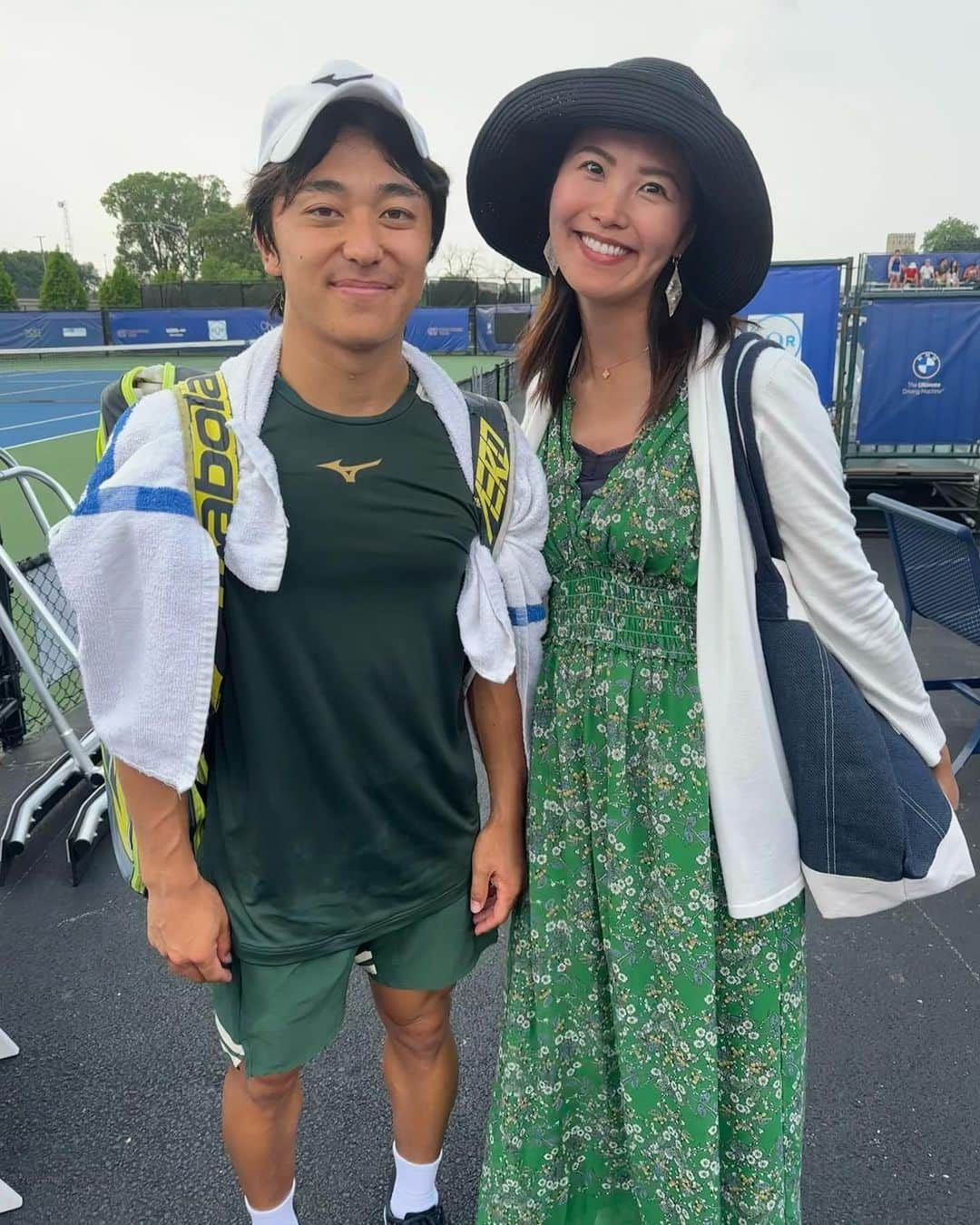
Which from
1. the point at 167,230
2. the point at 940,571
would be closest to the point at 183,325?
the point at 940,571

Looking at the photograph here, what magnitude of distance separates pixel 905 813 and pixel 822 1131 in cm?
112

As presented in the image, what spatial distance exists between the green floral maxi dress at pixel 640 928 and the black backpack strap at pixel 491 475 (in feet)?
0.30

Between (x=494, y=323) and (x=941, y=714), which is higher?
(x=494, y=323)

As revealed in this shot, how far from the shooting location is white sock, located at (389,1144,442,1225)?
6.14 feet

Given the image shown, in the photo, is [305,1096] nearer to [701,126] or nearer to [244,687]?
[244,687]

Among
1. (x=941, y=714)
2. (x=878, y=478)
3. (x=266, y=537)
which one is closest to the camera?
(x=266, y=537)

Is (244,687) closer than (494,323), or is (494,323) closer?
(244,687)

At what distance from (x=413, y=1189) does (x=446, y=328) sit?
27.1 metres

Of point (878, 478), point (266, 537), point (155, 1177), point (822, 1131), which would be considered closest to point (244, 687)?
point (266, 537)

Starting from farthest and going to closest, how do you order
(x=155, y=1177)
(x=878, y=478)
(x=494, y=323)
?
(x=494, y=323) < (x=878, y=478) < (x=155, y=1177)

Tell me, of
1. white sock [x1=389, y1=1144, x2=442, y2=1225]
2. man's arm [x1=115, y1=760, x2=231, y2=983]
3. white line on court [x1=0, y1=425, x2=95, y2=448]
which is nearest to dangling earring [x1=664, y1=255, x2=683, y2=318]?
man's arm [x1=115, y1=760, x2=231, y2=983]

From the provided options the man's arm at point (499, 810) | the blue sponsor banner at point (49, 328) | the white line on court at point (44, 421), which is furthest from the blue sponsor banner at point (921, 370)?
the blue sponsor banner at point (49, 328)

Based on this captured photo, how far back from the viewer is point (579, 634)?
1.55 metres

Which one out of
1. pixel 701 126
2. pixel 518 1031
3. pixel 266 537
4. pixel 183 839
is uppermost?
pixel 701 126
